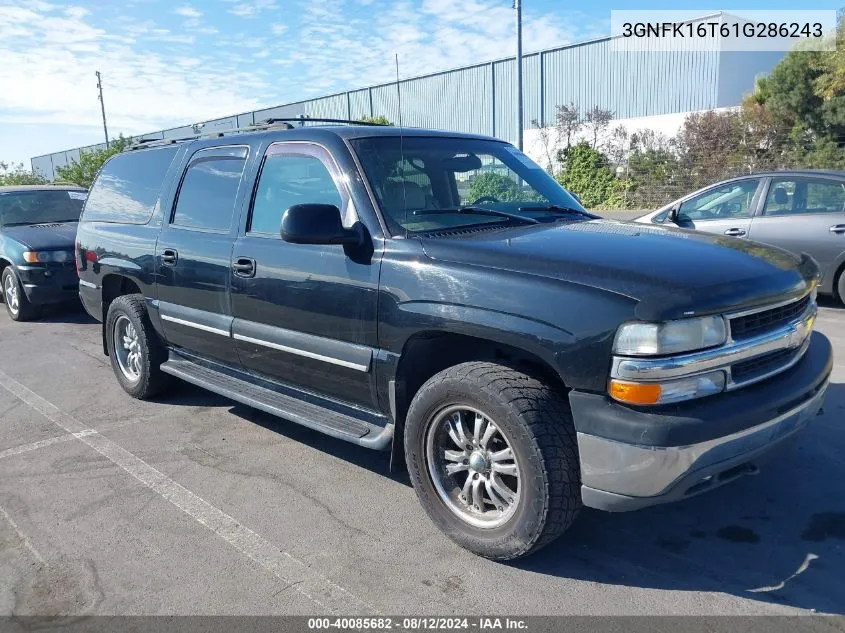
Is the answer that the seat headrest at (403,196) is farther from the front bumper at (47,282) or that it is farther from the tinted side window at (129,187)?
the front bumper at (47,282)

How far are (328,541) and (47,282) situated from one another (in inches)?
283

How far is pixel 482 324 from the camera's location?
300 centimetres

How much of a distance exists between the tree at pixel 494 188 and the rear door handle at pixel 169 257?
2135mm

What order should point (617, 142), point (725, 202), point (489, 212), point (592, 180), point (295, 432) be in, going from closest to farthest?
1. point (489, 212)
2. point (295, 432)
3. point (725, 202)
4. point (592, 180)
5. point (617, 142)

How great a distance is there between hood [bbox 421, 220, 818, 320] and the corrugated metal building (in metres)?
27.1

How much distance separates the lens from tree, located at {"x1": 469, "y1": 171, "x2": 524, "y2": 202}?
4125 millimetres

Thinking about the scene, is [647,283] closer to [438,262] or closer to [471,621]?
[438,262]

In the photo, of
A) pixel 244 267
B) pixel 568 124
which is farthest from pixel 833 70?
pixel 244 267

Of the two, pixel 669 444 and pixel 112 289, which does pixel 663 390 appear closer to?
pixel 669 444

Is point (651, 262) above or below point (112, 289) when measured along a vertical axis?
above

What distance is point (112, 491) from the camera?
4.00 metres

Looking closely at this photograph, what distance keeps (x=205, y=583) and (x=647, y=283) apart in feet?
7.49

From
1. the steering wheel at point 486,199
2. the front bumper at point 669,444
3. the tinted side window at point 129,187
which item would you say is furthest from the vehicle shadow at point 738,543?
the tinted side window at point 129,187

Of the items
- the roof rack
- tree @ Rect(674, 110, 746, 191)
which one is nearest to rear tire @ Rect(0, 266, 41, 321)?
the roof rack
